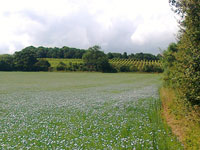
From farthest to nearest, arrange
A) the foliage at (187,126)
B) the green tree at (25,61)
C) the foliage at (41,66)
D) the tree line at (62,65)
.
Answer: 1. the green tree at (25,61)
2. the foliage at (41,66)
3. the tree line at (62,65)
4. the foliage at (187,126)

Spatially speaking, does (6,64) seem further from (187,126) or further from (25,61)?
(187,126)

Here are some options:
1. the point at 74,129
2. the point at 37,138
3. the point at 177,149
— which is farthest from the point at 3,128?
the point at 177,149

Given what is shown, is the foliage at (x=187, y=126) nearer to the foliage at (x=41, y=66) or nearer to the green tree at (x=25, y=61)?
the foliage at (x=41, y=66)

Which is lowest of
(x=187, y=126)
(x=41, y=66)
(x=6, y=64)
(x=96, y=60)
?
(x=187, y=126)

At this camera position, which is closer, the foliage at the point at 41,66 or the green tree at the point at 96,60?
the foliage at the point at 41,66

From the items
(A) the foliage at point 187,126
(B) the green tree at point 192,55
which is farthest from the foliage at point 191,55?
(A) the foliage at point 187,126

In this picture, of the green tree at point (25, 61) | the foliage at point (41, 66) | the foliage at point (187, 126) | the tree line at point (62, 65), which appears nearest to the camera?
the foliage at point (187, 126)

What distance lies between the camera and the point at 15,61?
13200 cm

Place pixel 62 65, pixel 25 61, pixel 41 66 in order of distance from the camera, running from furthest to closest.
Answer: pixel 25 61
pixel 41 66
pixel 62 65

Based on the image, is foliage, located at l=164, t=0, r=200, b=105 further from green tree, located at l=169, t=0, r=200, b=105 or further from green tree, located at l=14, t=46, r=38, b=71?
green tree, located at l=14, t=46, r=38, b=71

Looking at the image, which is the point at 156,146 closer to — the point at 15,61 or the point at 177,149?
the point at 177,149

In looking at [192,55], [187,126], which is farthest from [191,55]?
[187,126]

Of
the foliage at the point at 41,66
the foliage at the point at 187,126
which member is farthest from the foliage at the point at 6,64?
the foliage at the point at 187,126

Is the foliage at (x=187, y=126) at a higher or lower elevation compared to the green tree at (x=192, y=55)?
lower
